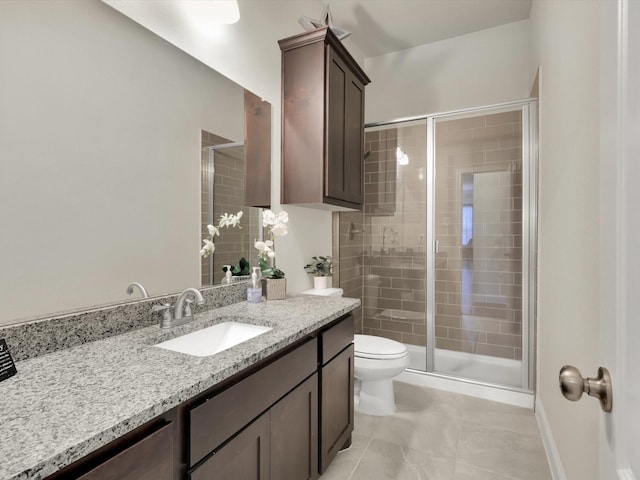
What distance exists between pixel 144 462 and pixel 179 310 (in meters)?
0.72

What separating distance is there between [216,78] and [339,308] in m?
1.34

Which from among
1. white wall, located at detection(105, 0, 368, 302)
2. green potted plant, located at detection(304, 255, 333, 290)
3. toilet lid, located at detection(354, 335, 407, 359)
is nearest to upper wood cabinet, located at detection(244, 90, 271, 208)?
white wall, located at detection(105, 0, 368, 302)

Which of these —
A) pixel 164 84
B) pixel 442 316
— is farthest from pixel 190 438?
pixel 442 316

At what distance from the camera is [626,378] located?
0.49 metres

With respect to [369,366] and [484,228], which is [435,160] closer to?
[484,228]

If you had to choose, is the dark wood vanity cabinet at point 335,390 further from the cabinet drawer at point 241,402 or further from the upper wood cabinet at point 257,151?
the upper wood cabinet at point 257,151

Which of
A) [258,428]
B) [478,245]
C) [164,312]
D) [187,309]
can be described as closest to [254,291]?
[187,309]

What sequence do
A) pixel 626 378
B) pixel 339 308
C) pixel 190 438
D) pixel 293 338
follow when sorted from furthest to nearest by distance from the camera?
pixel 339 308 < pixel 293 338 < pixel 190 438 < pixel 626 378

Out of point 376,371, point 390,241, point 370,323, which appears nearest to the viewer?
point 376,371

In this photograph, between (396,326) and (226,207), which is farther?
(396,326)

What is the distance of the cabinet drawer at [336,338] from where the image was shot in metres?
1.60

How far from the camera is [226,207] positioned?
1.82 m

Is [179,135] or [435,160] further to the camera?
[435,160]

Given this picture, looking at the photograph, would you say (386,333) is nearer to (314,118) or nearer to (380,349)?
(380,349)
